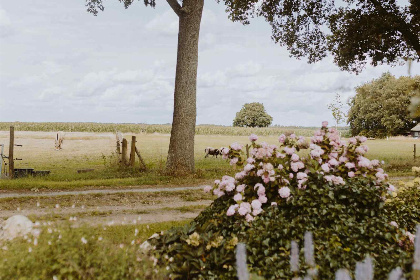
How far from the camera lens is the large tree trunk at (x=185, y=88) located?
17.7 metres

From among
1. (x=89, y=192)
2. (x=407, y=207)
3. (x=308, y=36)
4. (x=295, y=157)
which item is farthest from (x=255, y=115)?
(x=295, y=157)

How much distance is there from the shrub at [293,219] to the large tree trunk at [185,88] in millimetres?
10320

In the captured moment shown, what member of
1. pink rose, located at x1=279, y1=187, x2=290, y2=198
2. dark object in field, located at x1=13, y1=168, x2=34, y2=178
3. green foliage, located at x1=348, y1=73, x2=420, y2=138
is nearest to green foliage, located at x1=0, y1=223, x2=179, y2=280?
pink rose, located at x1=279, y1=187, x2=290, y2=198

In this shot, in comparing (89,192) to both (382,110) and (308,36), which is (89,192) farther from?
(382,110)

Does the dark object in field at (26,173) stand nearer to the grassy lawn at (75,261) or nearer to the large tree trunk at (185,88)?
the large tree trunk at (185,88)

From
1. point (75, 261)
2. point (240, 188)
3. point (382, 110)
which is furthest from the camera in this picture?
point (382, 110)

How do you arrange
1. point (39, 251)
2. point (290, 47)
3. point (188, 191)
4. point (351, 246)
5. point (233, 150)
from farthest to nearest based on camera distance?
point (290, 47) → point (188, 191) → point (233, 150) → point (351, 246) → point (39, 251)

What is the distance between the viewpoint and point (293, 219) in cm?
598

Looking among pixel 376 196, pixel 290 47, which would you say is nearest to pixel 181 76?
pixel 290 47

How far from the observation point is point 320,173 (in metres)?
6.84

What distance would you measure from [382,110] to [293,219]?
70.6m

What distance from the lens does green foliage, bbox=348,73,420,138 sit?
225 feet

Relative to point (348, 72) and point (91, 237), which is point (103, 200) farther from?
point (348, 72)

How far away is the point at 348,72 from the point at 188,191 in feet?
45.9
